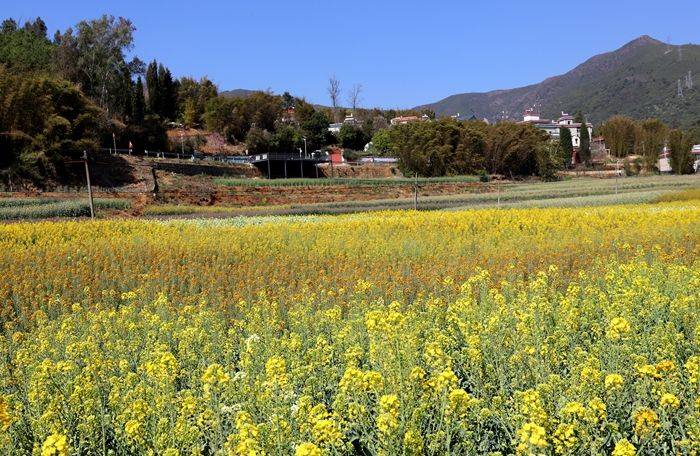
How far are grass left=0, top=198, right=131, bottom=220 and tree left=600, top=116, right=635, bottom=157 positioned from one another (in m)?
101

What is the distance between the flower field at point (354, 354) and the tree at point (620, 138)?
110 metres

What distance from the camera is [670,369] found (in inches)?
137

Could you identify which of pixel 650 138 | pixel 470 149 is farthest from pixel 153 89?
pixel 650 138

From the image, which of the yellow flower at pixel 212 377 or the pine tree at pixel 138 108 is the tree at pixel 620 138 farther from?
the yellow flower at pixel 212 377

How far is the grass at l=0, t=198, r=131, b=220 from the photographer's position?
27.3 meters

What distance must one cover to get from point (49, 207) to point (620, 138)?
4180 inches

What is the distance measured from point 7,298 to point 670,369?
8.76 meters

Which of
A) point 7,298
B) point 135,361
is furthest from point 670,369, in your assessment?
point 7,298

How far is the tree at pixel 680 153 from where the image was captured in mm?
81125

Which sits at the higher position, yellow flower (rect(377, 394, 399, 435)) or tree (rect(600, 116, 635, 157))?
tree (rect(600, 116, 635, 157))

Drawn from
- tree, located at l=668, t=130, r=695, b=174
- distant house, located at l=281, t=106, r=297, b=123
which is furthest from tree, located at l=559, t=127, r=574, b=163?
distant house, located at l=281, t=106, r=297, b=123

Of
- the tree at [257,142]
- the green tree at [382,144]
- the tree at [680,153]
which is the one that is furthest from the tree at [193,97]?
the tree at [680,153]

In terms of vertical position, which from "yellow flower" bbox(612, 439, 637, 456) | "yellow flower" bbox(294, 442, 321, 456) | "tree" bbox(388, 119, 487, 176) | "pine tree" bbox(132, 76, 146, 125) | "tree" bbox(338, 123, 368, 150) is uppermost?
"pine tree" bbox(132, 76, 146, 125)

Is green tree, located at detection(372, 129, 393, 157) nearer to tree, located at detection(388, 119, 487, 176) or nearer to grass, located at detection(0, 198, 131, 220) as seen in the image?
tree, located at detection(388, 119, 487, 176)
